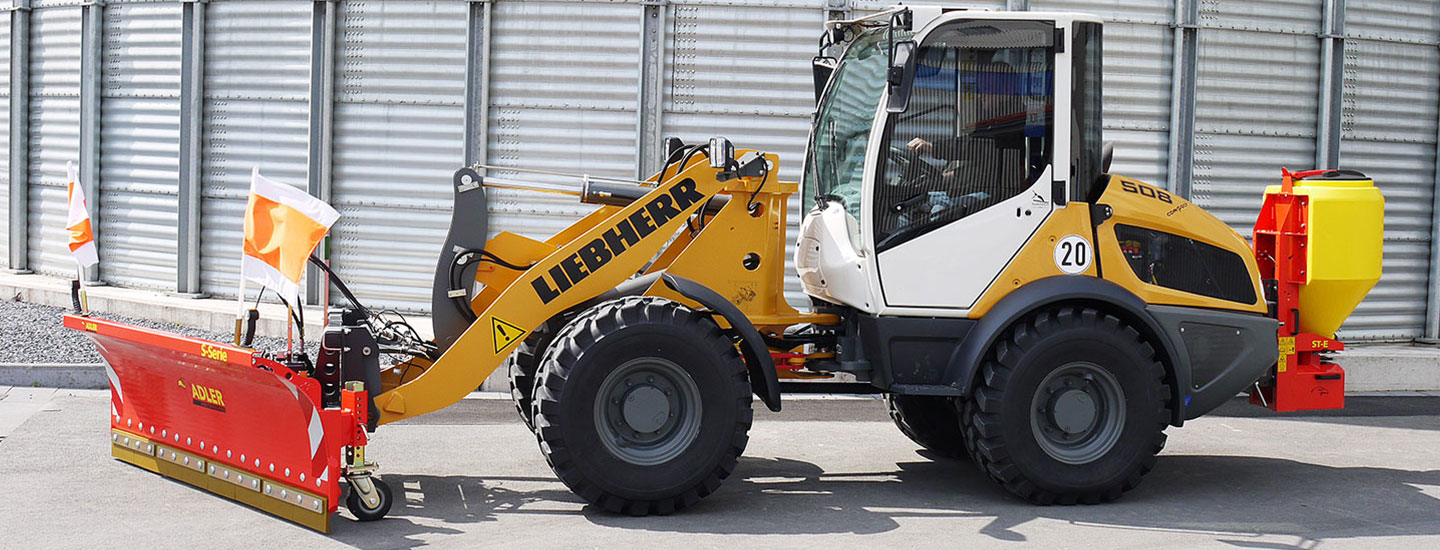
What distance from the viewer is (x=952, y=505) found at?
24.6ft

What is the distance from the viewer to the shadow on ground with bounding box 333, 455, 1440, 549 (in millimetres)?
6945

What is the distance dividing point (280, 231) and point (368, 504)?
4.76 feet

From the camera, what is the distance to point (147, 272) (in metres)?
14.5

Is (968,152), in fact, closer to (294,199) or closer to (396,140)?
(294,199)

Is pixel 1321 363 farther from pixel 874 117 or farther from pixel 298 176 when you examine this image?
pixel 298 176

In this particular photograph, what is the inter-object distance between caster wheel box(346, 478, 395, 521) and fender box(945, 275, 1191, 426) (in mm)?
3092

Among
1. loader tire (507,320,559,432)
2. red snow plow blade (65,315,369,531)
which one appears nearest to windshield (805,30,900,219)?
loader tire (507,320,559,432)

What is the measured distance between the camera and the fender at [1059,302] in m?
7.36

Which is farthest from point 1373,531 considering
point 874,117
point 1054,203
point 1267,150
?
point 1267,150

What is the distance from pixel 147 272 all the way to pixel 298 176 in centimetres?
230

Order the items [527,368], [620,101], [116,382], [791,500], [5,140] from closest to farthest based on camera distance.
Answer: [791,500]
[116,382]
[527,368]
[620,101]
[5,140]

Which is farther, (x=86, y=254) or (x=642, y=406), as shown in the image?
(x=86, y=254)

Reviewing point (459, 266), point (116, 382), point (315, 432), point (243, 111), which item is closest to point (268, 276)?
point (315, 432)

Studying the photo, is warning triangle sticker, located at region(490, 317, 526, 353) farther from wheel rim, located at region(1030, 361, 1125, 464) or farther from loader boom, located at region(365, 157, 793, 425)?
wheel rim, located at region(1030, 361, 1125, 464)
